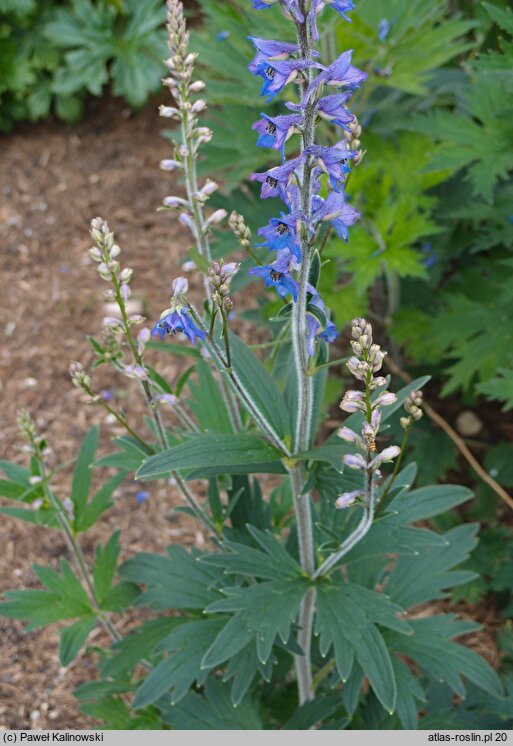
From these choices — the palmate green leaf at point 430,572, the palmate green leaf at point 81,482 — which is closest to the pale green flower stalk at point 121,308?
the palmate green leaf at point 81,482

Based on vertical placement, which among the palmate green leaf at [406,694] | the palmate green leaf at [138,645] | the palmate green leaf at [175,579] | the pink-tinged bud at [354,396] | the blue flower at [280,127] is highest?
the blue flower at [280,127]

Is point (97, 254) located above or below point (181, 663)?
above

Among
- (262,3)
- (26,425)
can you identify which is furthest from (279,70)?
(26,425)

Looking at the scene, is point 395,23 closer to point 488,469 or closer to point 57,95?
point 488,469

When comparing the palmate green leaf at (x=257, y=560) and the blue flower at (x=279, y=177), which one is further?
the palmate green leaf at (x=257, y=560)

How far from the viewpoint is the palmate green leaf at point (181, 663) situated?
7.60ft

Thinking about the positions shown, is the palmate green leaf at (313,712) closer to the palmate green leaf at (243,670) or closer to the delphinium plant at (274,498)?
the delphinium plant at (274,498)

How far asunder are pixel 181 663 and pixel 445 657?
805 mm

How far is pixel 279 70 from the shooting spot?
4.66 feet

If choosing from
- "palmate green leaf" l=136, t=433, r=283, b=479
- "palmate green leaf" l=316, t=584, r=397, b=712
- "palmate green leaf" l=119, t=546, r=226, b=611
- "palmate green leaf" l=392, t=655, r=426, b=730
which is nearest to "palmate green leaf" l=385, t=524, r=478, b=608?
"palmate green leaf" l=392, t=655, r=426, b=730

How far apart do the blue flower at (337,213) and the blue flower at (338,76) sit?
0.21 metres

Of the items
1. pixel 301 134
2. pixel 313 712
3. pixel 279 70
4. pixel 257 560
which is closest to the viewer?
pixel 279 70

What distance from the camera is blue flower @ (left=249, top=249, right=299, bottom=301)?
65.2 inches

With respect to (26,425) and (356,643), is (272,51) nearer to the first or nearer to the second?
(26,425)
